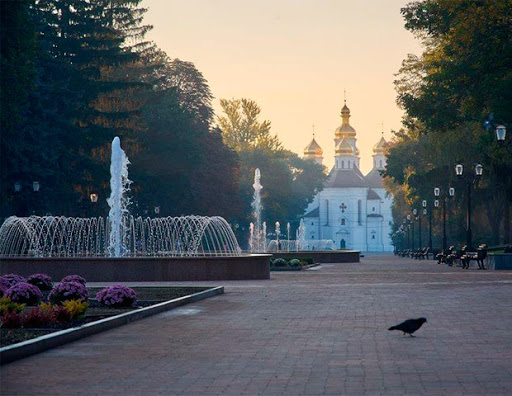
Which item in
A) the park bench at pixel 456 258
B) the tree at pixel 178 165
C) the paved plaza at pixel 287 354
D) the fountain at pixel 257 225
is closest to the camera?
the paved plaza at pixel 287 354

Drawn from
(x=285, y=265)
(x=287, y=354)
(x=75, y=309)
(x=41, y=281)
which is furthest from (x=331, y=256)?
(x=287, y=354)

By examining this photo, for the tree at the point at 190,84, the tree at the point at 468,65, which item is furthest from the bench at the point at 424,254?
the tree at the point at 468,65

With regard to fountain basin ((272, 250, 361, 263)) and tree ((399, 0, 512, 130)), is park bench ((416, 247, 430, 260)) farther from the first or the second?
tree ((399, 0, 512, 130))

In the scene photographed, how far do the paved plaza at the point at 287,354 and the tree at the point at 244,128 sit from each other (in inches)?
4788

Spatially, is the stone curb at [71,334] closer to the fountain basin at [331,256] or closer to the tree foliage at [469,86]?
the tree foliage at [469,86]

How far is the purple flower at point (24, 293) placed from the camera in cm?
2250

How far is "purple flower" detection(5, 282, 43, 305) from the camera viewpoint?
73.8ft

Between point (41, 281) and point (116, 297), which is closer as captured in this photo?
point (116, 297)

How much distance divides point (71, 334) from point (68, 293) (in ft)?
20.2

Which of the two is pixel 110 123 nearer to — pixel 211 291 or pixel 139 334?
pixel 211 291

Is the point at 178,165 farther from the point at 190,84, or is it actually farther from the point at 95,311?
the point at 95,311

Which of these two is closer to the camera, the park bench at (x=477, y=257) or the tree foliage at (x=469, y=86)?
the tree foliage at (x=469, y=86)

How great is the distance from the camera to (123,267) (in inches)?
1454

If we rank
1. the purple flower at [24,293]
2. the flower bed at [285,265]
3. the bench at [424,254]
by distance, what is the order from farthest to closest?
the bench at [424,254]
the flower bed at [285,265]
the purple flower at [24,293]
